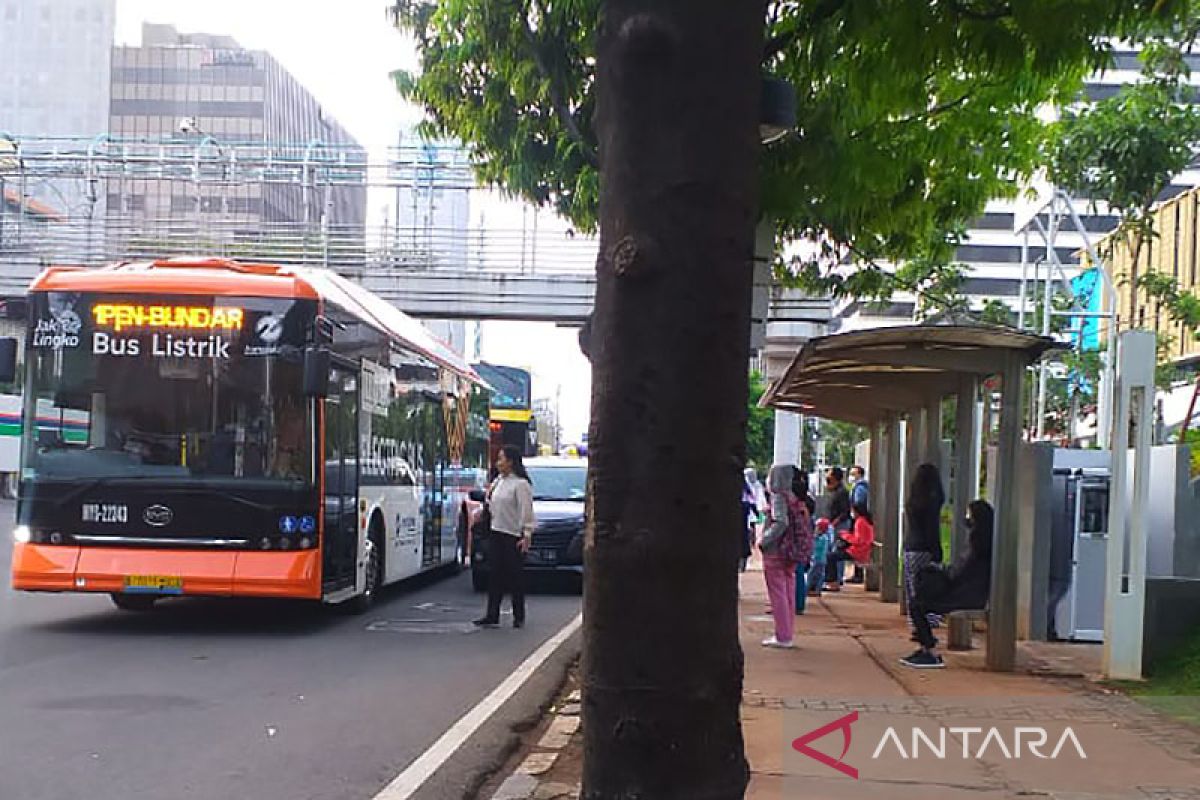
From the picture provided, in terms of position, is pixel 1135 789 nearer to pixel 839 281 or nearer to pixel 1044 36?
pixel 1044 36

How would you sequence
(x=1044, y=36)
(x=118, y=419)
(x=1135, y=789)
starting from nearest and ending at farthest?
1. (x=1044, y=36)
2. (x=1135, y=789)
3. (x=118, y=419)

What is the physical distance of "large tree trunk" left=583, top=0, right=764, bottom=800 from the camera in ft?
9.94

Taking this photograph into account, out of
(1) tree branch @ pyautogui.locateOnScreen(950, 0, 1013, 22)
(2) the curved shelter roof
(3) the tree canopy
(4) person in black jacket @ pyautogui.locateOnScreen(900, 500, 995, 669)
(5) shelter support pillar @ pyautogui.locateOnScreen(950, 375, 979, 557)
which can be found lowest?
(4) person in black jacket @ pyautogui.locateOnScreen(900, 500, 995, 669)

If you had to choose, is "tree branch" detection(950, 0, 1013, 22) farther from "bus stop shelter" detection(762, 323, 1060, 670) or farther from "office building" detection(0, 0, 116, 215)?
"office building" detection(0, 0, 116, 215)

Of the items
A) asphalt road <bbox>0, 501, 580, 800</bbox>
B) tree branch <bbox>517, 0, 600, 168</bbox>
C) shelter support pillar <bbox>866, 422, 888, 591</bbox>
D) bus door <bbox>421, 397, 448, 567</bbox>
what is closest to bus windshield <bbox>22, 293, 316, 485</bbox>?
asphalt road <bbox>0, 501, 580, 800</bbox>

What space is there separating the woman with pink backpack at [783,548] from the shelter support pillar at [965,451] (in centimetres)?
144

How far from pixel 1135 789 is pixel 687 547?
4.86m

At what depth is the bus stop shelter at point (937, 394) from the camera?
37.2ft

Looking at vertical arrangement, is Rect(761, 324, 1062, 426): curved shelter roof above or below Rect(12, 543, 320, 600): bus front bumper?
above

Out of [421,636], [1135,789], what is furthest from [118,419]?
[1135,789]

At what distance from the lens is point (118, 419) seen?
12.9 metres

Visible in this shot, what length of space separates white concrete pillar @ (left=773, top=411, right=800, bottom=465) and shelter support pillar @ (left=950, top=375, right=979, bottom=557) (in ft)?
59.6

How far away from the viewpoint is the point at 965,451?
13.2 meters

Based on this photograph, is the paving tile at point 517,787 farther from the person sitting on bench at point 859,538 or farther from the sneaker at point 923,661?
the person sitting on bench at point 859,538
